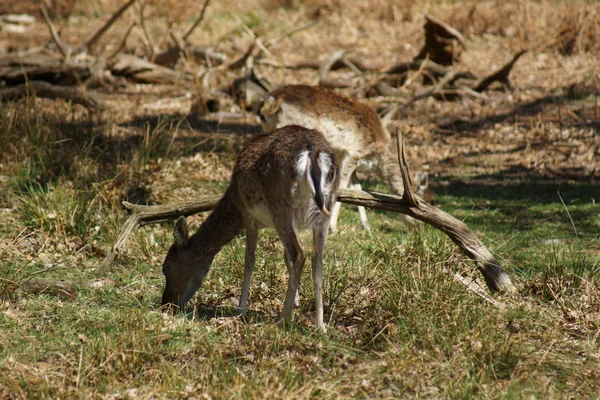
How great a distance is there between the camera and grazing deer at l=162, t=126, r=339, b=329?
18.7 ft

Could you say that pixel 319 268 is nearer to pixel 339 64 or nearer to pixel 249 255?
pixel 249 255

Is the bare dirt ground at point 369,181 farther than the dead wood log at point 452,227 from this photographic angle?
No

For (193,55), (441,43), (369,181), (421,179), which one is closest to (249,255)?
(421,179)

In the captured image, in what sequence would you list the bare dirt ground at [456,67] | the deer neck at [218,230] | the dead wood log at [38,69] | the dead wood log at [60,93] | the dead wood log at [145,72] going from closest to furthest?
1. the deer neck at [218,230]
2. the bare dirt ground at [456,67]
3. the dead wood log at [60,93]
4. the dead wood log at [38,69]
5. the dead wood log at [145,72]

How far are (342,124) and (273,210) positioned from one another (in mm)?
3842

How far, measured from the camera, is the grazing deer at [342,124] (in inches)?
360

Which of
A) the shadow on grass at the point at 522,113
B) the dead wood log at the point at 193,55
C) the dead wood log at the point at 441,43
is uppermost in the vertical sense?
the dead wood log at the point at 441,43

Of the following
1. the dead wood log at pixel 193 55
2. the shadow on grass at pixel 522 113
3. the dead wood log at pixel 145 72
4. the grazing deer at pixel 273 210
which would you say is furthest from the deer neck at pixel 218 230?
the dead wood log at pixel 193 55

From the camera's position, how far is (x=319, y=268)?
5836 mm

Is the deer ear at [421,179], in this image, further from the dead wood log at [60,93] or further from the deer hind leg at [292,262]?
the dead wood log at [60,93]

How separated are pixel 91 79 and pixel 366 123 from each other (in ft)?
23.1

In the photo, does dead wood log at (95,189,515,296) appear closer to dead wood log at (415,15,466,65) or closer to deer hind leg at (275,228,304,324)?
deer hind leg at (275,228,304,324)

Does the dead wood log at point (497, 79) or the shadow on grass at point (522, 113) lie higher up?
the dead wood log at point (497, 79)

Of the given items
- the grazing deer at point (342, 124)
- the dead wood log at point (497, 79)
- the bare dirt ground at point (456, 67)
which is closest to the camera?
the grazing deer at point (342, 124)
